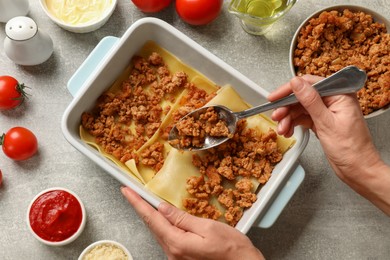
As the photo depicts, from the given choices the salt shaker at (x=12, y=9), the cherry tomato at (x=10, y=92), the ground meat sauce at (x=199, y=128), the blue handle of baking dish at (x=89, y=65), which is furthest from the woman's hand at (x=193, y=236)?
the salt shaker at (x=12, y=9)

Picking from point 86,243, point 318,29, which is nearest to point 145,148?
point 86,243

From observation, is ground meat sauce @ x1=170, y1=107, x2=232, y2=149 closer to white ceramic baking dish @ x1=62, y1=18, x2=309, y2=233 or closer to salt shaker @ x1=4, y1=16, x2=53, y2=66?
white ceramic baking dish @ x1=62, y1=18, x2=309, y2=233

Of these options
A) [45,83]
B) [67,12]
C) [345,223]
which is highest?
[67,12]

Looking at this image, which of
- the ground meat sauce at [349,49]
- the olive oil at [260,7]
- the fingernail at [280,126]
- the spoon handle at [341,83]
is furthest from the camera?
the olive oil at [260,7]

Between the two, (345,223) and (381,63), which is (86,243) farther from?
(381,63)

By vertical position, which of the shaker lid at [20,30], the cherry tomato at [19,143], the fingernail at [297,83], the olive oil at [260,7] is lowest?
the cherry tomato at [19,143]

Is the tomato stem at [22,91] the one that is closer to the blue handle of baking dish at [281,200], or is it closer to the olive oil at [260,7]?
the olive oil at [260,7]

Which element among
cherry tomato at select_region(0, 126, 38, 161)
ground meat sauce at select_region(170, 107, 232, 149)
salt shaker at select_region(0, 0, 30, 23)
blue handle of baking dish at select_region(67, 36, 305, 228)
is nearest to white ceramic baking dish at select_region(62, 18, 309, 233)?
blue handle of baking dish at select_region(67, 36, 305, 228)
